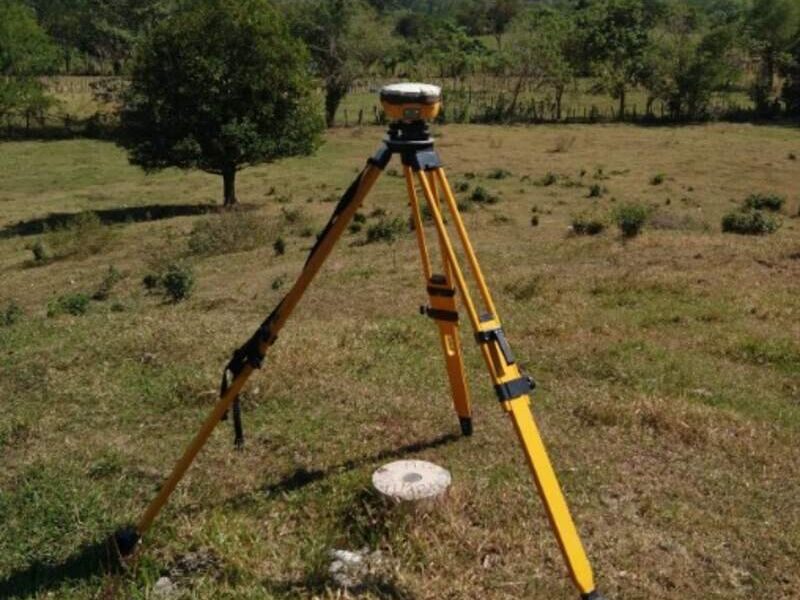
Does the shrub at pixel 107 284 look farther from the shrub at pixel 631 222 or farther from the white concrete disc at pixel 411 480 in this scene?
the white concrete disc at pixel 411 480

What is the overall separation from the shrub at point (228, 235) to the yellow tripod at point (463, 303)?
608 inches

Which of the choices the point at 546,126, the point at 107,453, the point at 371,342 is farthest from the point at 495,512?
the point at 546,126

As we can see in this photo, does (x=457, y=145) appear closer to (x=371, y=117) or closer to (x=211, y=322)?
(x=371, y=117)

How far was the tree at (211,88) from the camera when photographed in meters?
25.1

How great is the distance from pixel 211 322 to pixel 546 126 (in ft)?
134

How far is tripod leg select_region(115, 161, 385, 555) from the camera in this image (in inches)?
182

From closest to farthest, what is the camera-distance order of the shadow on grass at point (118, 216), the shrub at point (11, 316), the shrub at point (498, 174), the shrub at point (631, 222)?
the shrub at point (11, 316) → the shrub at point (631, 222) → the shadow on grass at point (118, 216) → the shrub at point (498, 174)

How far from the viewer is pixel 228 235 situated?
20.7m

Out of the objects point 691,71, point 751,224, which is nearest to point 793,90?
point 691,71

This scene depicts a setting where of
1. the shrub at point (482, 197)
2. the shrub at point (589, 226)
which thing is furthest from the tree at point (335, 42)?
the shrub at point (589, 226)

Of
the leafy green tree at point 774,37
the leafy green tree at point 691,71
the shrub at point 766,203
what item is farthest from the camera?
the leafy green tree at point 774,37

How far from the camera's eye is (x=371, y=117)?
5116cm

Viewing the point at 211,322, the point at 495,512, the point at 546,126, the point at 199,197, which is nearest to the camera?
the point at 495,512

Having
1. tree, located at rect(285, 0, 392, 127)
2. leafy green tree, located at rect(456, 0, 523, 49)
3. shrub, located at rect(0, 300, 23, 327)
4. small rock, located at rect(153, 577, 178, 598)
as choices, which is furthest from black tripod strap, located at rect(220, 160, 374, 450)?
leafy green tree, located at rect(456, 0, 523, 49)
